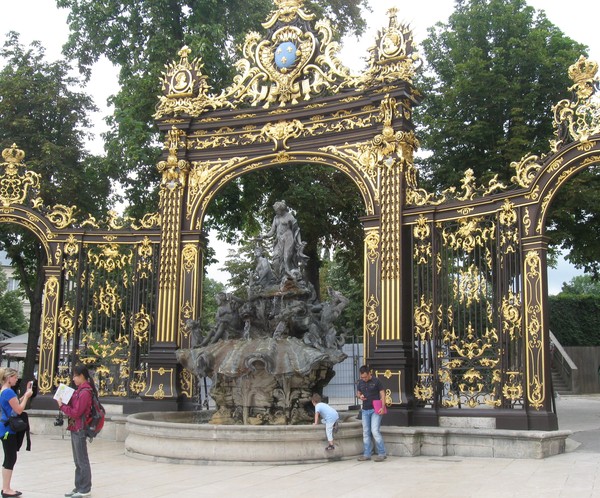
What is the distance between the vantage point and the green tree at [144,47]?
18.1 metres

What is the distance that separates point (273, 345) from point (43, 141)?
1127 centimetres

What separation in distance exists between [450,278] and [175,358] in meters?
5.38

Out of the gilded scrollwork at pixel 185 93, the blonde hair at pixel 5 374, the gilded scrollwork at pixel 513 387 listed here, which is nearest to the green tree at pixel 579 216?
the gilded scrollwork at pixel 513 387

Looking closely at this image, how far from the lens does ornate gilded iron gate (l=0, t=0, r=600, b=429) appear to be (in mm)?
10789

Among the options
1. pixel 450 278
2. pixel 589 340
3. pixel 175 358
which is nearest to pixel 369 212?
pixel 450 278

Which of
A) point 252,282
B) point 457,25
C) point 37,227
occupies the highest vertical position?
point 457,25

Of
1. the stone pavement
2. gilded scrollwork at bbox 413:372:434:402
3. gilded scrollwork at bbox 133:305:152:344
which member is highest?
gilded scrollwork at bbox 133:305:152:344

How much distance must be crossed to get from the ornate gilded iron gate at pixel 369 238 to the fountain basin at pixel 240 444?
2220 millimetres

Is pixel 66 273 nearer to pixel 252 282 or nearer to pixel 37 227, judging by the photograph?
pixel 37 227

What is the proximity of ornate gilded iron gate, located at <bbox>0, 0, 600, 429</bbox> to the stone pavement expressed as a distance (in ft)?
4.53

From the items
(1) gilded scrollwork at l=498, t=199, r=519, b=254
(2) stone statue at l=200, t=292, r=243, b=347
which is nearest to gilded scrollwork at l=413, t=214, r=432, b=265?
(1) gilded scrollwork at l=498, t=199, r=519, b=254

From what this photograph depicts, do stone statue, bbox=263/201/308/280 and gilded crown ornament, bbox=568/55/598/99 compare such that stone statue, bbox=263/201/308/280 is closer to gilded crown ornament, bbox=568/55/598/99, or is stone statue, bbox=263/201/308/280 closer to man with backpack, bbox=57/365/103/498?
gilded crown ornament, bbox=568/55/598/99

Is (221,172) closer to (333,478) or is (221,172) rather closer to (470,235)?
(470,235)

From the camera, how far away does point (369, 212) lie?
12.7m
